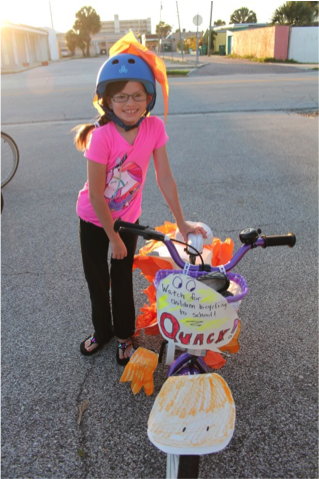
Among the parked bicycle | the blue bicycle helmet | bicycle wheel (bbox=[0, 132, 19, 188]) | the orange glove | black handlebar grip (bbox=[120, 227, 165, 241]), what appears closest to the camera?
the parked bicycle

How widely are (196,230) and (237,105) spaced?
9543mm

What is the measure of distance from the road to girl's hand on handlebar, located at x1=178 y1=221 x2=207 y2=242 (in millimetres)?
899

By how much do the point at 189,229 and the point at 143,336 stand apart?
984 millimetres

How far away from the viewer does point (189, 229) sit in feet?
6.72

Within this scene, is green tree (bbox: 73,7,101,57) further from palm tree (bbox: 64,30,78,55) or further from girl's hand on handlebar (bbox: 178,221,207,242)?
girl's hand on handlebar (bbox: 178,221,207,242)

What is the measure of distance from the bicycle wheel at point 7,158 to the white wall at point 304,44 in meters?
30.6

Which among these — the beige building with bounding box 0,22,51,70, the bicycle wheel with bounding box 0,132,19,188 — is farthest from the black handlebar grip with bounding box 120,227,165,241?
the beige building with bounding box 0,22,51,70

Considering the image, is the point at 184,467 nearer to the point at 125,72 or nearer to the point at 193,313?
the point at 193,313

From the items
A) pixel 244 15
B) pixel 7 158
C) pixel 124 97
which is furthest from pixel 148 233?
pixel 244 15

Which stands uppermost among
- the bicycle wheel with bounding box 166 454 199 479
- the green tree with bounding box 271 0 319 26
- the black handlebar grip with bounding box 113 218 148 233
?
the green tree with bounding box 271 0 319 26

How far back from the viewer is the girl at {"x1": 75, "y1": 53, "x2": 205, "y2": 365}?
6.02ft

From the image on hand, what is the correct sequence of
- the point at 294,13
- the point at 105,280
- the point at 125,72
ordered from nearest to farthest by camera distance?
the point at 125,72 → the point at 105,280 → the point at 294,13

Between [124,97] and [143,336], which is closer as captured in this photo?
[124,97]

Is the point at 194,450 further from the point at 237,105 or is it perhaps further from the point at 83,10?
the point at 83,10
